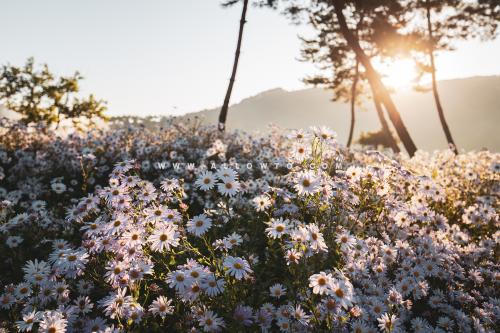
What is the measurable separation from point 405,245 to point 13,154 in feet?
28.1

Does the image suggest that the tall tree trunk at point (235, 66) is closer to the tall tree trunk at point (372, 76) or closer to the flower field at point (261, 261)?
the tall tree trunk at point (372, 76)

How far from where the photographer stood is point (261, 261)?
4605mm

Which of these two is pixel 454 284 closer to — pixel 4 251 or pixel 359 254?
pixel 359 254

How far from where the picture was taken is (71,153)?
8.27 meters

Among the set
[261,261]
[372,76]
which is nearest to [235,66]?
[372,76]

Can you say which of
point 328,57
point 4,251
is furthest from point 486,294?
point 328,57

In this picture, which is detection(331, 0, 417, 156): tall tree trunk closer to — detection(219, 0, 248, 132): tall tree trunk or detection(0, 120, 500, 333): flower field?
detection(219, 0, 248, 132): tall tree trunk

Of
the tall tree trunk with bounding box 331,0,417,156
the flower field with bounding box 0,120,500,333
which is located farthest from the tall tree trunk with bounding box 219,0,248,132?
the flower field with bounding box 0,120,500,333

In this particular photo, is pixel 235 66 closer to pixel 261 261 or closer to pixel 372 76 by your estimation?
pixel 372 76

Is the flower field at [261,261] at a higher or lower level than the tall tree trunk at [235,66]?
lower

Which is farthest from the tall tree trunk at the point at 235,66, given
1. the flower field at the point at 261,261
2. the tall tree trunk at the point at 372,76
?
the flower field at the point at 261,261

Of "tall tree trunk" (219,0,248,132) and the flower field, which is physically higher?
"tall tree trunk" (219,0,248,132)

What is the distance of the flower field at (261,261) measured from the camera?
9.80ft

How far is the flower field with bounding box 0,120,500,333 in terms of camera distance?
9.80 feet
